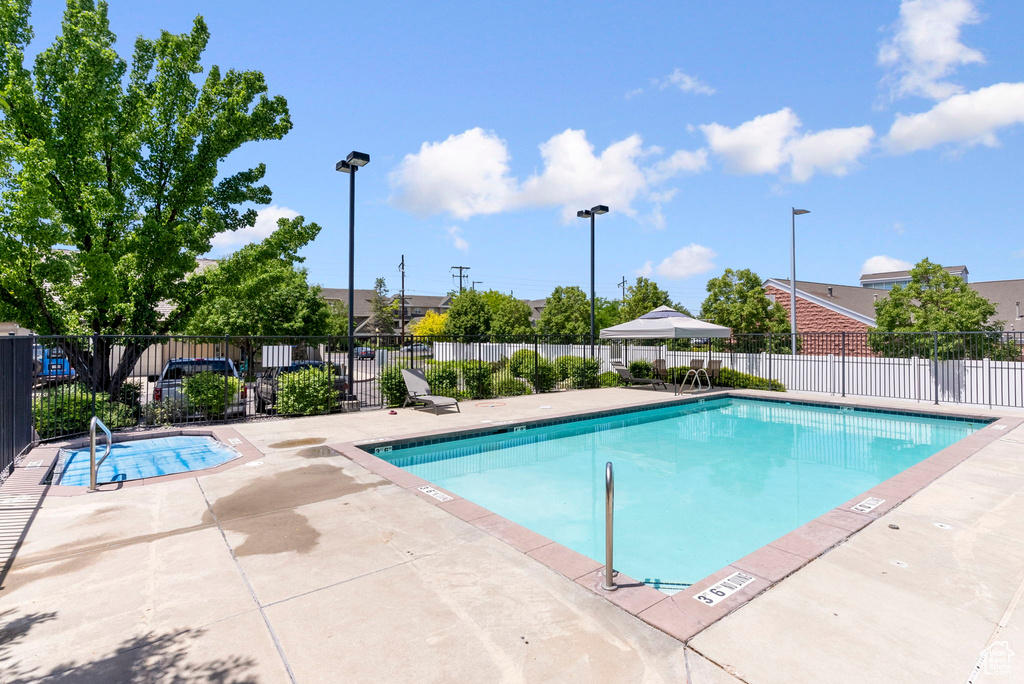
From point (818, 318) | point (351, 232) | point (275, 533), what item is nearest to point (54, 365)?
point (351, 232)

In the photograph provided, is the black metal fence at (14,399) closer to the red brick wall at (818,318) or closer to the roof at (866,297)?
the red brick wall at (818,318)

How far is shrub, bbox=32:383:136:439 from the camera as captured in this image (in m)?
9.32

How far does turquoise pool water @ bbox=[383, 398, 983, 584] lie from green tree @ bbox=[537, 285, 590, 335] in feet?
84.7

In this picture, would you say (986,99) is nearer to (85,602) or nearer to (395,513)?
(395,513)

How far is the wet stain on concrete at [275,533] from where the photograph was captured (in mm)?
4559

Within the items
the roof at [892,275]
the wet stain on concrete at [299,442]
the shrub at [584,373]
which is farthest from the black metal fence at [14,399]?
the roof at [892,275]

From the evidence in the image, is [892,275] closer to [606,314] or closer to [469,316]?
[606,314]

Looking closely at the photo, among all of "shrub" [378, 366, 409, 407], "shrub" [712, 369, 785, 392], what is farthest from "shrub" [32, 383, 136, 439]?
"shrub" [712, 369, 785, 392]

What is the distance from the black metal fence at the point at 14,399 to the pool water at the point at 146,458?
2.02 ft

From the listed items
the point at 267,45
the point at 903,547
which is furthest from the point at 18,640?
the point at 267,45

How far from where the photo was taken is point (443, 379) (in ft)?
51.2

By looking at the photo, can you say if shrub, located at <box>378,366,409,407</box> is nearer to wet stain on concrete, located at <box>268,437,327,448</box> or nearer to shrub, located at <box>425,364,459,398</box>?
shrub, located at <box>425,364,459,398</box>

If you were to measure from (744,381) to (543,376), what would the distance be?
25.2ft

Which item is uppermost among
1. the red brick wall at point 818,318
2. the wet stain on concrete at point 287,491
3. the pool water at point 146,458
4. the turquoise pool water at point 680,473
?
the red brick wall at point 818,318
